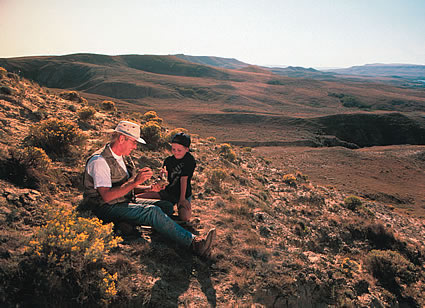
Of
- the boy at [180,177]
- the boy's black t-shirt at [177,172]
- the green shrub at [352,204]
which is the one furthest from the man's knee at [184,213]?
the green shrub at [352,204]

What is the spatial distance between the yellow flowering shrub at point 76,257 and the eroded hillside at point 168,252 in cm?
1

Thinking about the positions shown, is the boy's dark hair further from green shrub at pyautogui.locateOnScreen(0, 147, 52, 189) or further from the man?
green shrub at pyautogui.locateOnScreen(0, 147, 52, 189)

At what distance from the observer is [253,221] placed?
21.4ft

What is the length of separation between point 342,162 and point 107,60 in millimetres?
122019

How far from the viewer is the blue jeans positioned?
3.85 m

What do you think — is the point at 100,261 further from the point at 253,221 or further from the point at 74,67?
the point at 74,67

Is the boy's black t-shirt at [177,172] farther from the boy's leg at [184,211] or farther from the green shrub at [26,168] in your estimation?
the green shrub at [26,168]

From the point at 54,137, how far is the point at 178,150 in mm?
3849

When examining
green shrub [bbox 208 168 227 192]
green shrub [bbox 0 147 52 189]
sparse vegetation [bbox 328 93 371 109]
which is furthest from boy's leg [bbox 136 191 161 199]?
sparse vegetation [bbox 328 93 371 109]

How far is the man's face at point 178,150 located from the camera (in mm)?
4539

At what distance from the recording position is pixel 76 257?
9.25ft

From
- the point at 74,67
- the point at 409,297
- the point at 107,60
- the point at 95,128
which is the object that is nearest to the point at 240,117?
the point at 95,128

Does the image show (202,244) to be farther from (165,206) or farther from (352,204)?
(352,204)

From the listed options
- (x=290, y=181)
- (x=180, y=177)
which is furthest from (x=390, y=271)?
(x=290, y=181)
